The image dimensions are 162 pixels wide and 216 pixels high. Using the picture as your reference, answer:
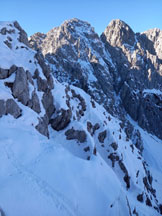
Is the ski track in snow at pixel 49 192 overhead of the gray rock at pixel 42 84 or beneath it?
beneath

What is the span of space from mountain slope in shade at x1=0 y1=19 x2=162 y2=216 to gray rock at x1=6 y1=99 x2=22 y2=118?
12 centimetres

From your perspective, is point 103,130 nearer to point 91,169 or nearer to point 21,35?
point 91,169

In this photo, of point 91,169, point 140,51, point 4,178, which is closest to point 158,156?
point 91,169

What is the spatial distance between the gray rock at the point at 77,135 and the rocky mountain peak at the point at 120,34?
406ft

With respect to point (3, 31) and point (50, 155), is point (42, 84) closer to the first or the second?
point (3, 31)

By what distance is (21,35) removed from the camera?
3412cm

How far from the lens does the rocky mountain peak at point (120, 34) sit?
127812 mm

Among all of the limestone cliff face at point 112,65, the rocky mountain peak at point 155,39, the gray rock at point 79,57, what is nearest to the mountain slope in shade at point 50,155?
the gray rock at point 79,57

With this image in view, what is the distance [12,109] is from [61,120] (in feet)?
33.8

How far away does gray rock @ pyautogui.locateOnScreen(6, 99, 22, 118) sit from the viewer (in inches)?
674

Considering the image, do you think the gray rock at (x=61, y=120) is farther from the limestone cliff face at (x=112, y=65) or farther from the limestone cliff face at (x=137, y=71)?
the limestone cliff face at (x=137, y=71)

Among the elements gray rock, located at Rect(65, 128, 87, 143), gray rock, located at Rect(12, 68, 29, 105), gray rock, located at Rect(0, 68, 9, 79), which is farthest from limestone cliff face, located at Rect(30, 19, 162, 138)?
gray rock, located at Rect(0, 68, 9, 79)

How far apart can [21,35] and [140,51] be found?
4752 inches

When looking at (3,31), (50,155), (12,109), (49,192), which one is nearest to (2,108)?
(12,109)
